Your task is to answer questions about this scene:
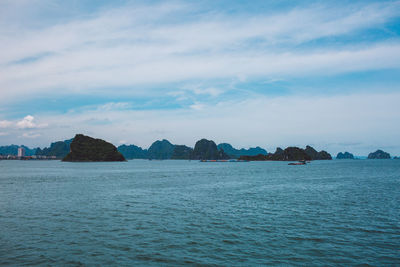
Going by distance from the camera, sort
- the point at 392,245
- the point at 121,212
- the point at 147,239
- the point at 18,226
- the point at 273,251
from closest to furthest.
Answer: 1. the point at 273,251
2. the point at 392,245
3. the point at 147,239
4. the point at 18,226
5. the point at 121,212

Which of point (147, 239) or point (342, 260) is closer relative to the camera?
point (342, 260)

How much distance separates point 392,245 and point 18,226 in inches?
1350

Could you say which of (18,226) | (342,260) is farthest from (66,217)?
(342,260)

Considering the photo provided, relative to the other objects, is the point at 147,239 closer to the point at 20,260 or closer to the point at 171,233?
the point at 171,233

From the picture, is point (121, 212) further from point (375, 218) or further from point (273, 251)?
point (375, 218)

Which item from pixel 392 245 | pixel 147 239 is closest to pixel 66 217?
pixel 147 239

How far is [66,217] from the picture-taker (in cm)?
3456

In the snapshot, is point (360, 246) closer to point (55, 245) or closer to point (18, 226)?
point (55, 245)

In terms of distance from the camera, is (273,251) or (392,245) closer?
(273,251)

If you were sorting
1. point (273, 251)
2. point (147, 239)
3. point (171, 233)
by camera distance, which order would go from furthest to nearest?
1. point (171, 233)
2. point (147, 239)
3. point (273, 251)

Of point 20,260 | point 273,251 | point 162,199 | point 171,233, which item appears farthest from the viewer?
point 162,199

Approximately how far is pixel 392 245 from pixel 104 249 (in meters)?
22.8

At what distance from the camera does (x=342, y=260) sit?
66.8ft

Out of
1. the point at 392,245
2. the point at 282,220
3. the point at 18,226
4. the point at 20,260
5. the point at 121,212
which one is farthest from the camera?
the point at 121,212
